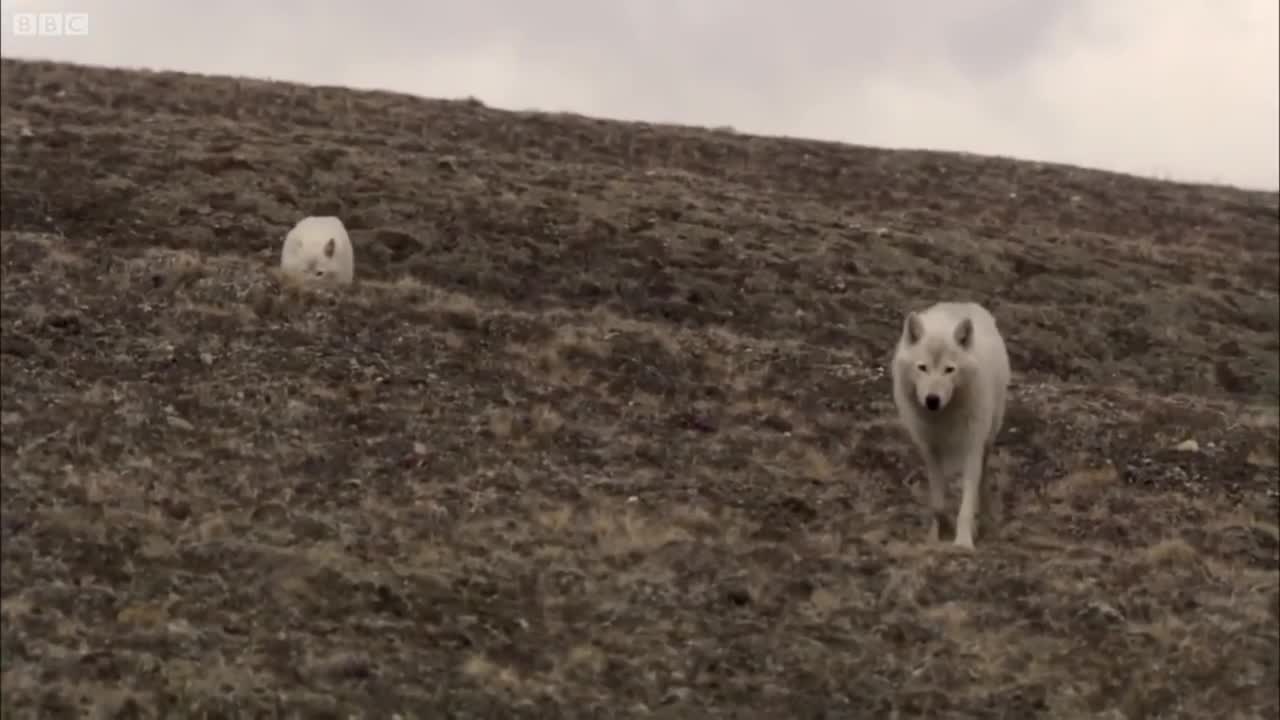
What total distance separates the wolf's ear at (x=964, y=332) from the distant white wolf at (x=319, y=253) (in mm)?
9113

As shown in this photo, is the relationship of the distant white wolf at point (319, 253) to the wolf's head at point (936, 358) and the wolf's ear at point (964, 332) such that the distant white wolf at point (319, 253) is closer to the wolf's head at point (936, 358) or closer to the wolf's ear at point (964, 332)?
the wolf's head at point (936, 358)

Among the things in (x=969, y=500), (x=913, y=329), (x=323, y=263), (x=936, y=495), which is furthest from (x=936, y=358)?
(x=323, y=263)

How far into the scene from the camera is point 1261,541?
14781 millimetres

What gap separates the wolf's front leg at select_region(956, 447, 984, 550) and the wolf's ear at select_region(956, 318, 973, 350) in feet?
3.18

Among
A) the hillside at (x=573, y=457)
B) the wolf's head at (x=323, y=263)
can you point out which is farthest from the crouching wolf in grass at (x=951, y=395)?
the wolf's head at (x=323, y=263)

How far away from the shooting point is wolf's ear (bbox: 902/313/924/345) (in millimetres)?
13250

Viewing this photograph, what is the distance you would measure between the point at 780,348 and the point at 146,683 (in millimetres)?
11718

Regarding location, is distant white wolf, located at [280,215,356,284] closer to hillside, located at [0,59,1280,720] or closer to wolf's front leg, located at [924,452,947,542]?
hillside, located at [0,59,1280,720]

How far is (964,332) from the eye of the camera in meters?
13.4

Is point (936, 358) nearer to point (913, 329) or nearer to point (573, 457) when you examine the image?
point (913, 329)

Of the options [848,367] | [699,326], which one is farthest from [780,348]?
[699,326]

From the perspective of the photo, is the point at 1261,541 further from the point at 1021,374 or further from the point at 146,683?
the point at 146,683

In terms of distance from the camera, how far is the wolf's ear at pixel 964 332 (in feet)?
43.7

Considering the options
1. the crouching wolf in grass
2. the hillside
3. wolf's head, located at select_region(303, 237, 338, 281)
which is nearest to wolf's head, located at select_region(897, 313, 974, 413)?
the crouching wolf in grass
